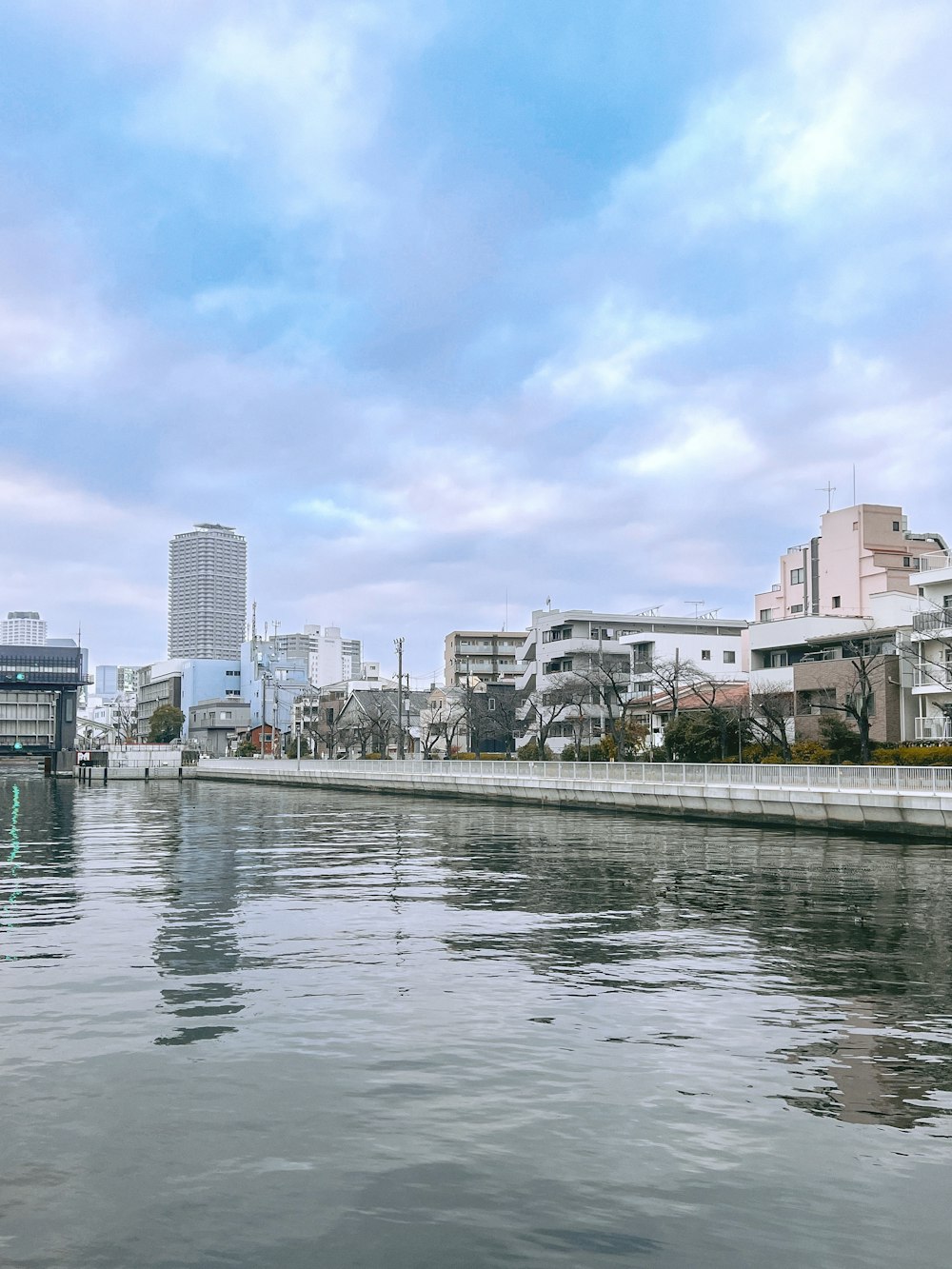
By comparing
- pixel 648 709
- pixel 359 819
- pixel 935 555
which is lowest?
pixel 359 819

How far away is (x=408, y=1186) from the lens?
7.98 m

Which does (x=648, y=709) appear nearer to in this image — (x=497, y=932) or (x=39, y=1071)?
(x=497, y=932)

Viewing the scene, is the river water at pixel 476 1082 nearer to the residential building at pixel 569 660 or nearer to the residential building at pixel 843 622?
the residential building at pixel 843 622

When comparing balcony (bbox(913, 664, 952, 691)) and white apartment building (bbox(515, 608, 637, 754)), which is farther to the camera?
white apartment building (bbox(515, 608, 637, 754))

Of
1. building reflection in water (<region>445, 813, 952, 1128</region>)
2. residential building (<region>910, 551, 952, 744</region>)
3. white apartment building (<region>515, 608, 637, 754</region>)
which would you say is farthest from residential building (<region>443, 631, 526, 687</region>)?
building reflection in water (<region>445, 813, 952, 1128</region>)

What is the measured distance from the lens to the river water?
7285 mm

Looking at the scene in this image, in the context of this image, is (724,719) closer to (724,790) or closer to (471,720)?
(724,790)

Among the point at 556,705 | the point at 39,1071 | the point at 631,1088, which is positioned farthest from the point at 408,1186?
the point at 556,705

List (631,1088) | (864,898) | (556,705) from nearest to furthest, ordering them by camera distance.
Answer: (631,1088) → (864,898) → (556,705)

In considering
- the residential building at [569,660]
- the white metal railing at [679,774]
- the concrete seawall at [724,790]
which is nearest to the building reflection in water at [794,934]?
the concrete seawall at [724,790]

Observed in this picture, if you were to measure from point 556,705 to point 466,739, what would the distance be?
2966cm

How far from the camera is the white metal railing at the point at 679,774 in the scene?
39.1 metres

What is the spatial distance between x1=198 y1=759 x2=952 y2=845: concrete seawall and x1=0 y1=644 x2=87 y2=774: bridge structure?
352 feet

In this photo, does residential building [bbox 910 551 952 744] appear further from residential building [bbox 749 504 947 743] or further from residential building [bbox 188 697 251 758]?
residential building [bbox 188 697 251 758]
